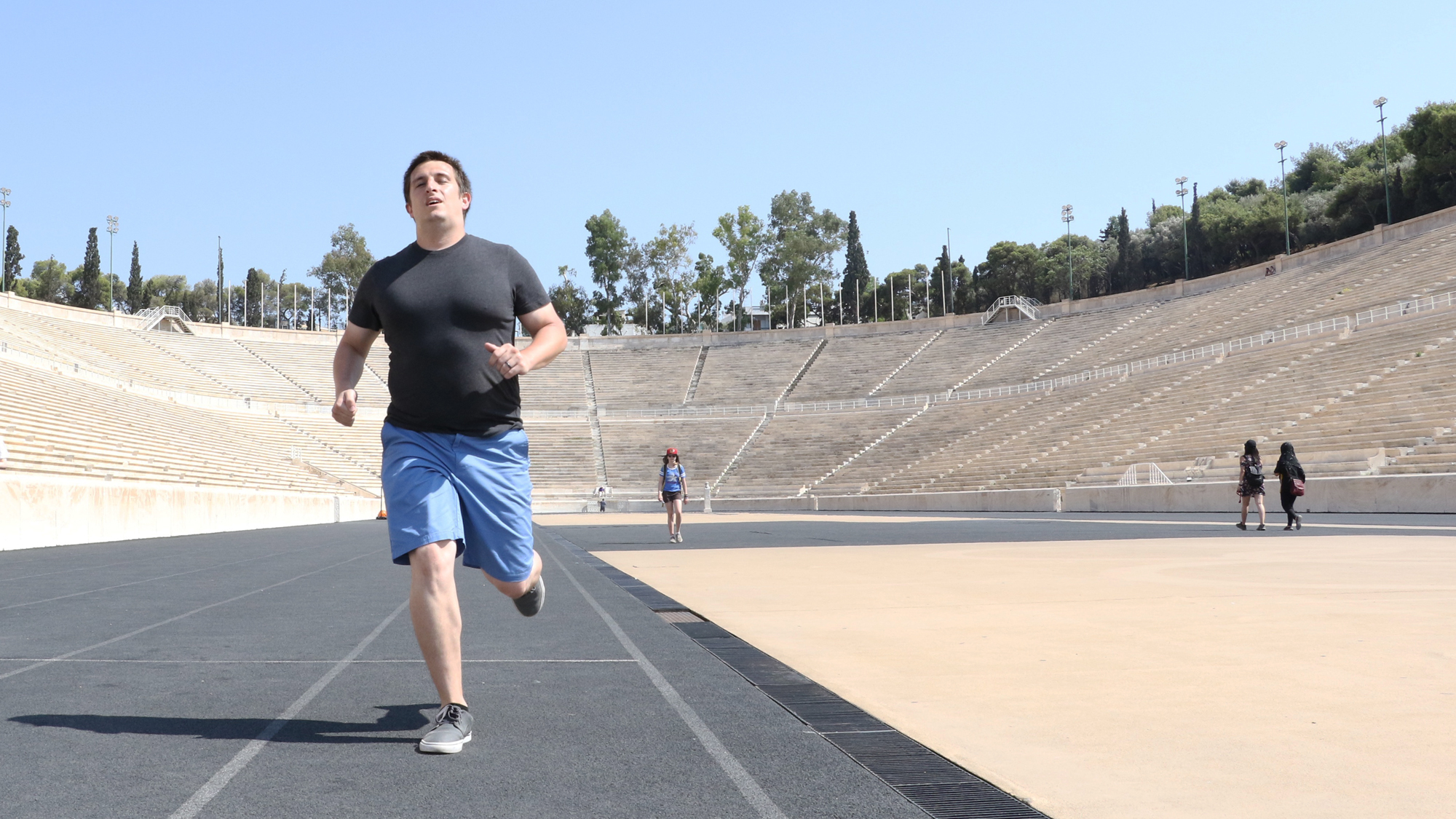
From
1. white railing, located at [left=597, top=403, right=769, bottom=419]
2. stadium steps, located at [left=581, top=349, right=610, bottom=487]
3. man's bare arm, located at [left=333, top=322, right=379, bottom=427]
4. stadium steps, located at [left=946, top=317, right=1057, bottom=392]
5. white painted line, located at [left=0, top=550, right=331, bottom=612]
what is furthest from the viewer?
white railing, located at [left=597, top=403, right=769, bottom=419]

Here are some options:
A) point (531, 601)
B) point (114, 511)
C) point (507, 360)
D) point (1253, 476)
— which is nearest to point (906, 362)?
point (1253, 476)

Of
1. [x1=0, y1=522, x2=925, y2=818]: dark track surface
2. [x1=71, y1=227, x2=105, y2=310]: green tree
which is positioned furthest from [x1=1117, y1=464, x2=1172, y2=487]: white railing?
[x1=71, y1=227, x2=105, y2=310]: green tree

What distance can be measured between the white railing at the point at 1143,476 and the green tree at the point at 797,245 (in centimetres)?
5867

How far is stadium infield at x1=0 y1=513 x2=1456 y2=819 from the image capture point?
3078 millimetres

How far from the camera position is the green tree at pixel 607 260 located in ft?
302

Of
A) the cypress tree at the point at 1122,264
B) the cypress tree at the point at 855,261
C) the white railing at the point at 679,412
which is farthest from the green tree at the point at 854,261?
the white railing at the point at 679,412

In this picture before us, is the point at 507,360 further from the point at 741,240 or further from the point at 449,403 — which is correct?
the point at 741,240

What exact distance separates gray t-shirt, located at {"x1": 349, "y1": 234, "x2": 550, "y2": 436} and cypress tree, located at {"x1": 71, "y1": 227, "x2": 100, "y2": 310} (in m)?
90.0

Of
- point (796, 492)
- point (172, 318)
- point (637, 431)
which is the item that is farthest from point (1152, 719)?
point (172, 318)

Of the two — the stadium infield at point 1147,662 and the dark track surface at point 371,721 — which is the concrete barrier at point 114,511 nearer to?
the dark track surface at point 371,721

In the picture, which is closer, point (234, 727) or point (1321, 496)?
point (234, 727)

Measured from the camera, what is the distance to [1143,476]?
3247 cm

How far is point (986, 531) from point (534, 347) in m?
17.3

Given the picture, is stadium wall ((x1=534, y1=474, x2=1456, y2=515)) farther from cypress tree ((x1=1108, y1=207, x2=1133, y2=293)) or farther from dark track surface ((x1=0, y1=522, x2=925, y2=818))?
cypress tree ((x1=1108, y1=207, x2=1133, y2=293))
